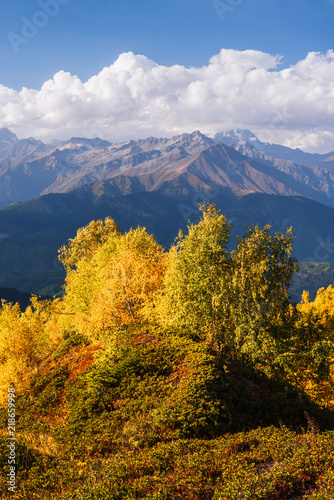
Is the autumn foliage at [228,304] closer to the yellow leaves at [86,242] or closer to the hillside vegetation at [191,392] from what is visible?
the hillside vegetation at [191,392]

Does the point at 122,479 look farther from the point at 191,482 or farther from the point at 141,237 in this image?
the point at 141,237

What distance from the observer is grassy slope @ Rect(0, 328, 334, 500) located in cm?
1177

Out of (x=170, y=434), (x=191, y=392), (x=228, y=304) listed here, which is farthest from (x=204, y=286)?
(x=170, y=434)

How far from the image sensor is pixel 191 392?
18625 millimetres

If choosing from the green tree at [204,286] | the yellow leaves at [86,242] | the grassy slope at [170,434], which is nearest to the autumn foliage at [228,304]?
the green tree at [204,286]

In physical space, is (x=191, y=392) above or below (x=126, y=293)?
below

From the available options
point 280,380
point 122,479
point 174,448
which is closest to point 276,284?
point 280,380

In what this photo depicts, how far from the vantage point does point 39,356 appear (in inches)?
1967

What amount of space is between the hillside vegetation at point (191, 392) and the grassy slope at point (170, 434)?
8 centimetres

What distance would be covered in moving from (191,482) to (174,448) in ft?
9.86

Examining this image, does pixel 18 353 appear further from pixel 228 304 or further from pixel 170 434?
pixel 170 434

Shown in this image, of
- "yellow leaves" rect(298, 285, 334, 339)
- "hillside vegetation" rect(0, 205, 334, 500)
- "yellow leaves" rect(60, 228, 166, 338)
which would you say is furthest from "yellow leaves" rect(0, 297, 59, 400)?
"yellow leaves" rect(298, 285, 334, 339)

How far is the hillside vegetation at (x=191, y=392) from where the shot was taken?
1248cm

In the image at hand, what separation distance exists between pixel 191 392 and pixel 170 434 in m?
2.99
